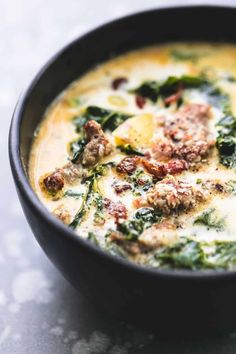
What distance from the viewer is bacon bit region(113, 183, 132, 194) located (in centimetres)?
395

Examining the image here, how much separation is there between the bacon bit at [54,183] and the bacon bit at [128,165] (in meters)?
0.35

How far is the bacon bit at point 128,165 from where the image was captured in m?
4.06

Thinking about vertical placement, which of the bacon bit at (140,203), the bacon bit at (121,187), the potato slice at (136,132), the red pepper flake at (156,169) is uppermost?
the potato slice at (136,132)

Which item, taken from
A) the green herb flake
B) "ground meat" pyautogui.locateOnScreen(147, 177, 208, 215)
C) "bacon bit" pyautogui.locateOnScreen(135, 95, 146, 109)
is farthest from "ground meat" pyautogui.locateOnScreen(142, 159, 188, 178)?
"bacon bit" pyautogui.locateOnScreen(135, 95, 146, 109)

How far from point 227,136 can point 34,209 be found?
4.66 feet

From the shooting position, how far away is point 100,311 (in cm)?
411

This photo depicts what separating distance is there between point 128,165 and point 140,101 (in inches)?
29.7

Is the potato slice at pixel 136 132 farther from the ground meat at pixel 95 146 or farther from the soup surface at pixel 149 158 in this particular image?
the ground meat at pixel 95 146

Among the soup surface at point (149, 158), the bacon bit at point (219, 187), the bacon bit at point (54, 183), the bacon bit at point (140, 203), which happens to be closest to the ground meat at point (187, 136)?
the soup surface at point (149, 158)

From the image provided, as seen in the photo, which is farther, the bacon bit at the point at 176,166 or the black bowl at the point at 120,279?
the bacon bit at the point at 176,166

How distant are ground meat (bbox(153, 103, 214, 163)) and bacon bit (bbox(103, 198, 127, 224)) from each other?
0.47 meters

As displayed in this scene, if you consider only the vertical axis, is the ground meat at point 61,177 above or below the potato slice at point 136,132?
below

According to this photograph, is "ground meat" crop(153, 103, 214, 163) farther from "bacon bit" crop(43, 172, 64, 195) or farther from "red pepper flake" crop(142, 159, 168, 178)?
"bacon bit" crop(43, 172, 64, 195)

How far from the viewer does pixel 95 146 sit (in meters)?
4.12
